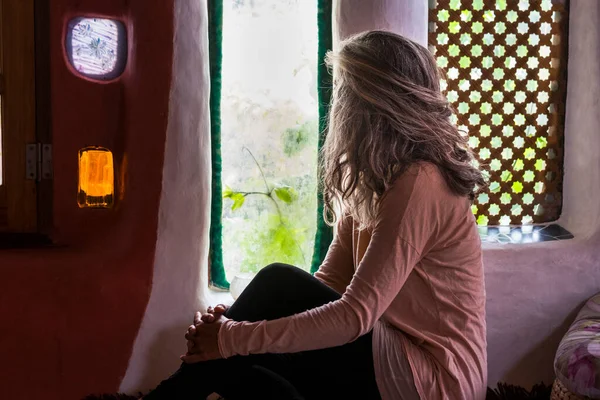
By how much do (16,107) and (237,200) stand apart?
2.67 feet

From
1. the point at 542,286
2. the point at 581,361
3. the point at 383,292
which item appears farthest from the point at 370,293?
the point at 542,286

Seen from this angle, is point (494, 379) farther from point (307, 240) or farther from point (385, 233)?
point (385, 233)

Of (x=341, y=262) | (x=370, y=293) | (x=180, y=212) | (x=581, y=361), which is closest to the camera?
(x=370, y=293)

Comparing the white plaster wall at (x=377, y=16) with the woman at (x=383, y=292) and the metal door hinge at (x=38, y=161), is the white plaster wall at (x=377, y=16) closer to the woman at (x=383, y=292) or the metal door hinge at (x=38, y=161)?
the woman at (x=383, y=292)

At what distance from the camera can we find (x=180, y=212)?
1958 millimetres

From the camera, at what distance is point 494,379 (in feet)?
7.29

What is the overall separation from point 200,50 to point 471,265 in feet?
3.89

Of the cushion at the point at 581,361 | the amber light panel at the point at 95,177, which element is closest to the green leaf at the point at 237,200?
the amber light panel at the point at 95,177

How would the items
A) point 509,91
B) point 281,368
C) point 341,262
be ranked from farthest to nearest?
point 509,91
point 341,262
point 281,368

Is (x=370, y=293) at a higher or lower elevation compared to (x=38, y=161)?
lower

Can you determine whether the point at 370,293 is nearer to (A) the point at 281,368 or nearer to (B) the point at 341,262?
(A) the point at 281,368

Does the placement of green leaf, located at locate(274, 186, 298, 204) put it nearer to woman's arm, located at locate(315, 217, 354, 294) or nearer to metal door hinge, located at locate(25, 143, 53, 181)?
woman's arm, located at locate(315, 217, 354, 294)

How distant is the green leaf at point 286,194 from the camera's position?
2.20 metres

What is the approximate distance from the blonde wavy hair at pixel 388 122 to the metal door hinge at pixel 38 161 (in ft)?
3.80
